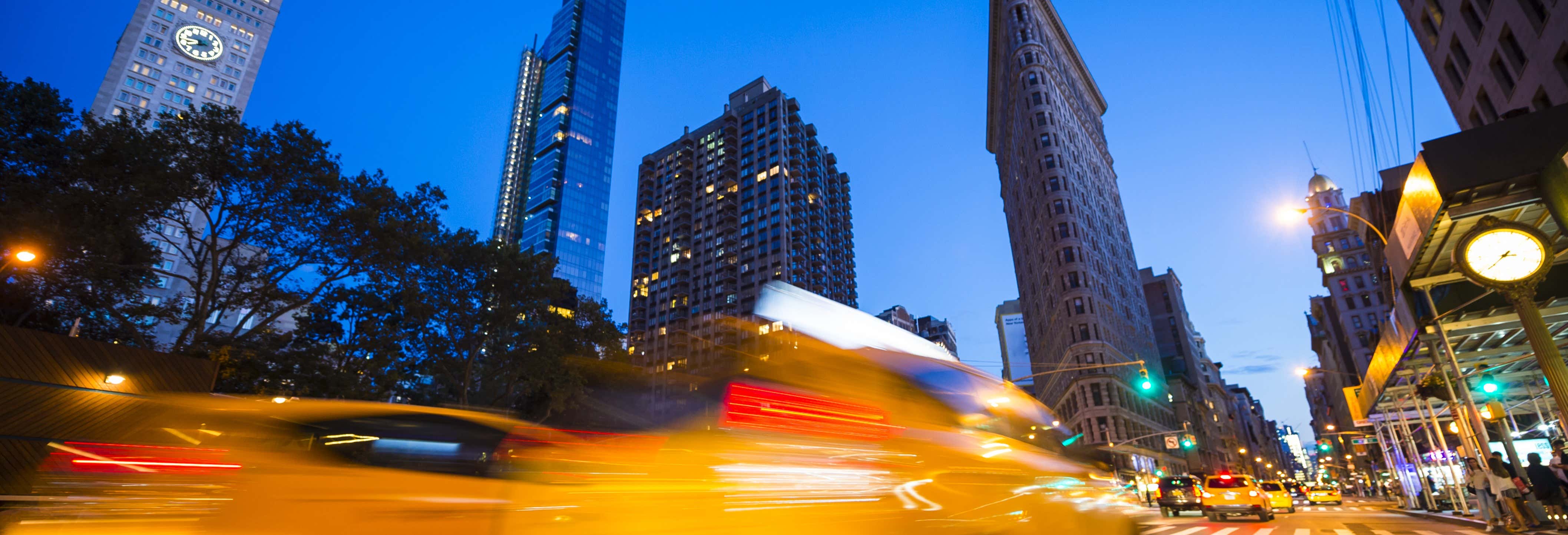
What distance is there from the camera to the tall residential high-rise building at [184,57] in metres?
89.2

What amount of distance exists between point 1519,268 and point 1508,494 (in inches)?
306

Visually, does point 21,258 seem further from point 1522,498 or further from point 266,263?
point 1522,498

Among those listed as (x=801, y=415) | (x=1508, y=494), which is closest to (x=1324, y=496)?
(x=1508, y=494)

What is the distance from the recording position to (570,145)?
138250mm

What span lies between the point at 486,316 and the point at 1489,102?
47.8 metres

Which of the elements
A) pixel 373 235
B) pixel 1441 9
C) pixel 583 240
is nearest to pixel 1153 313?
pixel 1441 9

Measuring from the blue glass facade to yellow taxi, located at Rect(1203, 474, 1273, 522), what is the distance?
4289 inches

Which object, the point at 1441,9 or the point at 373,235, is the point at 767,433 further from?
the point at 1441,9

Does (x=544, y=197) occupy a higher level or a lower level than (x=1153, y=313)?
higher

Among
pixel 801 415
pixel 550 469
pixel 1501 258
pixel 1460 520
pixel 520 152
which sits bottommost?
pixel 1460 520

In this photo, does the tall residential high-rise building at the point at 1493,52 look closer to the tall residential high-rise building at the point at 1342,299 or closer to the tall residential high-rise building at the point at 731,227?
the tall residential high-rise building at the point at 1342,299

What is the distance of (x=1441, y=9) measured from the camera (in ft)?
108

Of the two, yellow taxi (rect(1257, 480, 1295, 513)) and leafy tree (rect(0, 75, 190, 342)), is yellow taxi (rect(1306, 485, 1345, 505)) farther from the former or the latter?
leafy tree (rect(0, 75, 190, 342))

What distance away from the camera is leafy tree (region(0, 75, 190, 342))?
19.6 m
